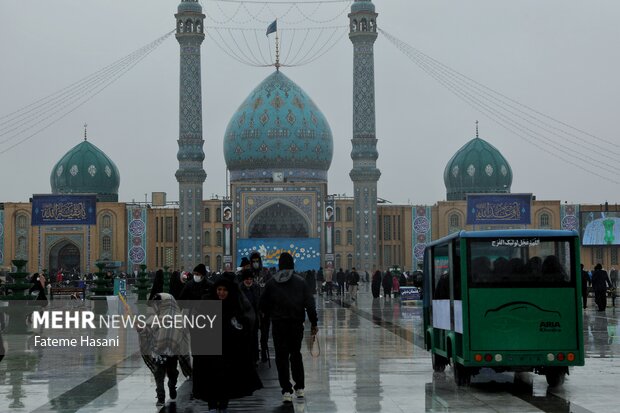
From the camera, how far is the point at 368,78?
49969 millimetres

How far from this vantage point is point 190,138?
50.8 meters

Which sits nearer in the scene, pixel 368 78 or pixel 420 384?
pixel 420 384

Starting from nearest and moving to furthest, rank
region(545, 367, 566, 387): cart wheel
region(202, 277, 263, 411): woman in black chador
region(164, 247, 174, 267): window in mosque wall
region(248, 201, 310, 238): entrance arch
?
1. region(202, 277, 263, 411): woman in black chador
2. region(545, 367, 566, 387): cart wheel
3. region(164, 247, 174, 267): window in mosque wall
4. region(248, 201, 310, 238): entrance arch

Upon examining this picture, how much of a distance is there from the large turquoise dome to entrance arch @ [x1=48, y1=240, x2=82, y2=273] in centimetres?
847

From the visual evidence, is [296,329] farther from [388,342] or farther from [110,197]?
[110,197]

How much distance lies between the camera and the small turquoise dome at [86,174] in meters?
57.7

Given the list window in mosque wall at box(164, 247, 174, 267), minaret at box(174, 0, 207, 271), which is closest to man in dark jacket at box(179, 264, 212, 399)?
minaret at box(174, 0, 207, 271)

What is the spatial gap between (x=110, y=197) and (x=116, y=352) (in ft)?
147

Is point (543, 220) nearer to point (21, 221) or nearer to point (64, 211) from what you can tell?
point (64, 211)

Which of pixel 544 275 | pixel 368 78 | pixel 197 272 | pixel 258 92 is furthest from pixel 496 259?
pixel 258 92

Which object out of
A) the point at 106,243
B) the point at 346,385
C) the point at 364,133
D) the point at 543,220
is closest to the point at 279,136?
the point at 364,133

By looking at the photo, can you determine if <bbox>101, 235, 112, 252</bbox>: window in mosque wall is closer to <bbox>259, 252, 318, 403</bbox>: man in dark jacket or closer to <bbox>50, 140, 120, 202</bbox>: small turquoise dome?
<bbox>50, 140, 120, 202</bbox>: small turquoise dome

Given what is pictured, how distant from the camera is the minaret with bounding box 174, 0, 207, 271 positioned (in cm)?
5062

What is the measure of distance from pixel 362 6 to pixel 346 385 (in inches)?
1617
